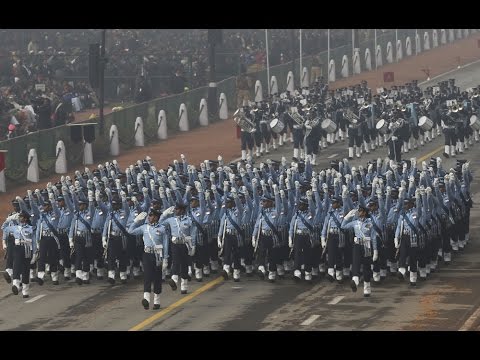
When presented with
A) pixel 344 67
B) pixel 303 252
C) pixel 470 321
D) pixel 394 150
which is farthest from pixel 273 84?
pixel 470 321

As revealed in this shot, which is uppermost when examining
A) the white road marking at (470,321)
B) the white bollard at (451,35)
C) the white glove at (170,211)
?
the white glove at (170,211)

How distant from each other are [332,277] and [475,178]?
49.0 ft

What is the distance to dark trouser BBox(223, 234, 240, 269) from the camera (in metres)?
34.2

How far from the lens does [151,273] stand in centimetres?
3106

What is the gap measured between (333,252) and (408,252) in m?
1.50

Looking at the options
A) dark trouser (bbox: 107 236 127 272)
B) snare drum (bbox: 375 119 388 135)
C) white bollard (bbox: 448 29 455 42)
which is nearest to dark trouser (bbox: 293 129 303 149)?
snare drum (bbox: 375 119 388 135)

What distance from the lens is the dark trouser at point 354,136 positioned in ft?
165

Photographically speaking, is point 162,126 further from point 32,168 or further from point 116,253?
point 116,253

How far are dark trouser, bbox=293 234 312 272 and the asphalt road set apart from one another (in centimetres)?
43

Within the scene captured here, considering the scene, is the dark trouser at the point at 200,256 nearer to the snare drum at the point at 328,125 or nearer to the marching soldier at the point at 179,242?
the marching soldier at the point at 179,242

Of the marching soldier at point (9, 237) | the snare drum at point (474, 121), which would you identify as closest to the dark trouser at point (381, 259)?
the marching soldier at point (9, 237)

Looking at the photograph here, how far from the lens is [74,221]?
34812 mm

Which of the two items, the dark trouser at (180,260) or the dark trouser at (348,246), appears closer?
the dark trouser at (180,260)

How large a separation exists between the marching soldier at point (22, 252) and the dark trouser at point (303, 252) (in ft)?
17.5
